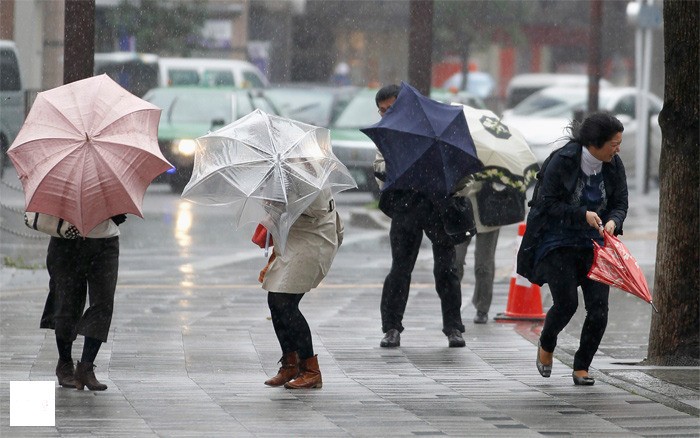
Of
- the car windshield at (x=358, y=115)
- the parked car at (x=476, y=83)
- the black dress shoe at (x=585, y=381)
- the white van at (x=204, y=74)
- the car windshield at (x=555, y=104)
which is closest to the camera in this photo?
the black dress shoe at (x=585, y=381)

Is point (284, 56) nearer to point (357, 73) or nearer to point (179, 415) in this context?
point (357, 73)

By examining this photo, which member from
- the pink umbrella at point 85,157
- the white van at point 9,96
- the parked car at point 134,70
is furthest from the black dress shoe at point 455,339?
the parked car at point 134,70

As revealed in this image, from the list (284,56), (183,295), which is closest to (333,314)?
(183,295)

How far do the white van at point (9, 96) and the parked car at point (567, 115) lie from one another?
35.0ft

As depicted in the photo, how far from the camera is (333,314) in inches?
444

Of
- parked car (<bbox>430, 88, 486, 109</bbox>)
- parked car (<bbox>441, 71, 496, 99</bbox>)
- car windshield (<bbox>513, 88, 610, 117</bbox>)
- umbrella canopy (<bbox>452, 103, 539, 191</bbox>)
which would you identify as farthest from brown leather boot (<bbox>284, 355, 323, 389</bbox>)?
parked car (<bbox>441, 71, 496, 99</bbox>)

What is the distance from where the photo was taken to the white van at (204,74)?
29.8 metres

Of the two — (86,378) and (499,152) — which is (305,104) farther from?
(86,378)

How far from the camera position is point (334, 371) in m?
8.84

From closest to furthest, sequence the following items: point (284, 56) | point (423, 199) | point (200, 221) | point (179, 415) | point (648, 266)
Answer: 1. point (179, 415)
2. point (423, 199)
3. point (648, 266)
4. point (200, 221)
5. point (284, 56)

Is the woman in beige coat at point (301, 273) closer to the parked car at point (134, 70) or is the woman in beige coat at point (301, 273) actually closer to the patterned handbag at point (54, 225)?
the patterned handbag at point (54, 225)

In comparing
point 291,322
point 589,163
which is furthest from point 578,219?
point 291,322

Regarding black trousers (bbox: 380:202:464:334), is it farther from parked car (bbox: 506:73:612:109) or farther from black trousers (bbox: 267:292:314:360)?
parked car (bbox: 506:73:612:109)

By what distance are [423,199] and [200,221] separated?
972 centimetres
